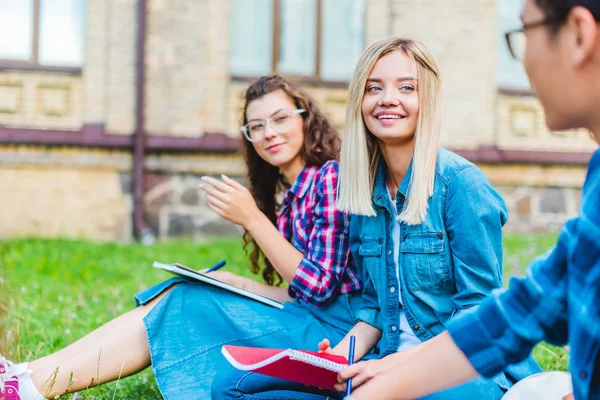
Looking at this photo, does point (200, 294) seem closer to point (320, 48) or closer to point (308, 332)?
point (308, 332)

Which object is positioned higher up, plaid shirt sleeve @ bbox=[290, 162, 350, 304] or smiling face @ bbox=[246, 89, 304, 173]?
smiling face @ bbox=[246, 89, 304, 173]

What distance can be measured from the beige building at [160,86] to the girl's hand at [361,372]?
7.43 meters

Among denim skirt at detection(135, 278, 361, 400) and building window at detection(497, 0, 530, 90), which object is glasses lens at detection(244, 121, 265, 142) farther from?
building window at detection(497, 0, 530, 90)

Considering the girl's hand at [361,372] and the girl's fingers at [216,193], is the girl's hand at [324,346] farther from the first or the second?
the girl's fingers at [216,193]

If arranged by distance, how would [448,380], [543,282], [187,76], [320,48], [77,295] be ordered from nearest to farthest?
[543,282] < [448,380] < [77,295] < [187,76] < [320,48]

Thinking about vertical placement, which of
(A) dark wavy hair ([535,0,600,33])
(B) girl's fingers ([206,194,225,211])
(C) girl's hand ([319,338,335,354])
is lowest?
(C) girl's hand ([319,338,335,354])

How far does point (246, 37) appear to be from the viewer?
33.6ft

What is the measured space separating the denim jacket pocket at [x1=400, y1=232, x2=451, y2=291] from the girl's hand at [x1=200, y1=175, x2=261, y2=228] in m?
0.88

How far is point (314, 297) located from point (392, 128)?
769 millimetres

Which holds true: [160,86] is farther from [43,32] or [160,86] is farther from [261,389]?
[261,389]

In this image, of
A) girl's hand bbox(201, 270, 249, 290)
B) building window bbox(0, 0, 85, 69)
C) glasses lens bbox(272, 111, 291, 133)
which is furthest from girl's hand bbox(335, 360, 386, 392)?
building window bbox(0, 0, 85, 69)

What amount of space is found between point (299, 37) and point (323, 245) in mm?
7725

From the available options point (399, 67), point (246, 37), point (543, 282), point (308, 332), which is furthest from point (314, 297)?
point (246, 37)

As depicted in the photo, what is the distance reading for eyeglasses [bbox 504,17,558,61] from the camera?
1.39 m
